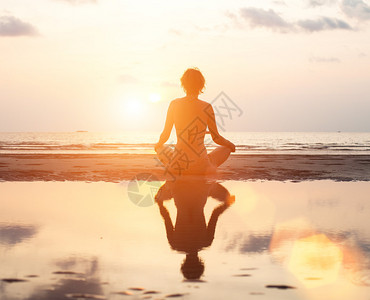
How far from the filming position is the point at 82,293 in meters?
2.75

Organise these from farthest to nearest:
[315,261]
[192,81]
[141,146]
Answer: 1. [141,146]
2. [192,81]
3. [315,261]

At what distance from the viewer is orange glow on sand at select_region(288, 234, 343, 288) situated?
312 centimetres

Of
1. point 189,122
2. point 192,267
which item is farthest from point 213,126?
point 192,267

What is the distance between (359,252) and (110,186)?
6394mm

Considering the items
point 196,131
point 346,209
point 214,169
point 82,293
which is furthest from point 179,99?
point 82,293

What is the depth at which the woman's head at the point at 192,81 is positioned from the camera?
8.08m

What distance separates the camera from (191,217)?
5.61m

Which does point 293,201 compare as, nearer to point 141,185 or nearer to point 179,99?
point 179,99

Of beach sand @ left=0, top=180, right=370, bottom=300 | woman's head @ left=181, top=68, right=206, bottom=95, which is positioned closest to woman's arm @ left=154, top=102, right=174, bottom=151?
woman's head @ left=181, top=68, right=206, bottom=95

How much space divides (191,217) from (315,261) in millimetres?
2252

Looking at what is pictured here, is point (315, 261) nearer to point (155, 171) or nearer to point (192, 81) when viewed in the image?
point (192, 81)

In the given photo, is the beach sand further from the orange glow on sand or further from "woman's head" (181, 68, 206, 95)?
"woman's head" (181, 68, 206, 95)

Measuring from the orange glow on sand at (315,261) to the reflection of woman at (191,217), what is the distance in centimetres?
72

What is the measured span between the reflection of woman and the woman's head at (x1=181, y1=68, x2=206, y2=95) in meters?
1.81
